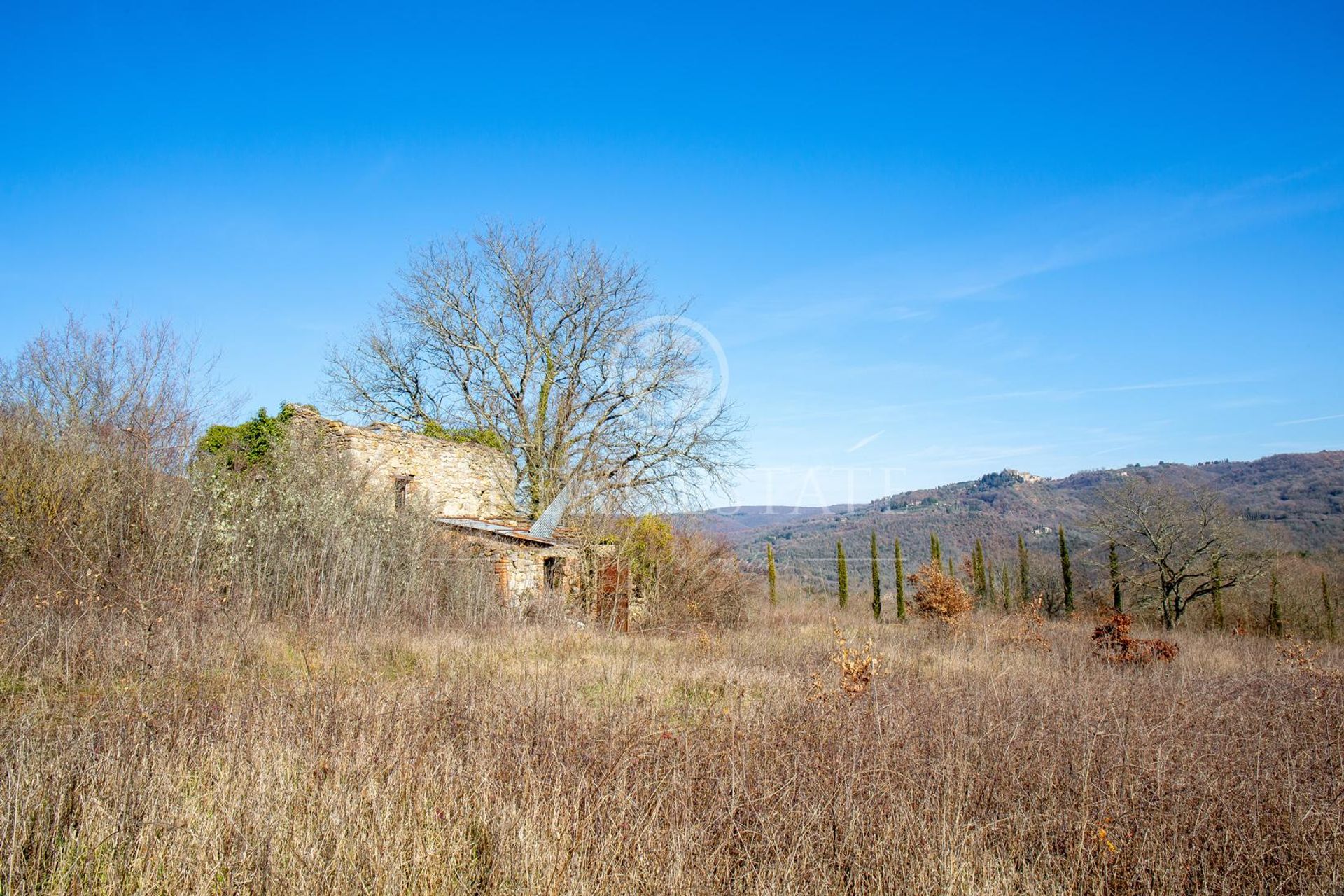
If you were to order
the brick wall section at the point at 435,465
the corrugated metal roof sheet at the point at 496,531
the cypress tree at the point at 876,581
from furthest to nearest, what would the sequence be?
the cypress tree at the point at 876,581
the brick wall section at the point at 435,465
the corrugated metal roof sheet at the point at 496,531

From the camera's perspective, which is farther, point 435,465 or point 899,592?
point 899,592

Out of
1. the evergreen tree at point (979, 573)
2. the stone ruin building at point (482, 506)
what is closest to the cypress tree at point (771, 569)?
the stone ruin building at point (482, 506)

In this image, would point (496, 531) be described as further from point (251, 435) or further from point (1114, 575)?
point (1114, 575)

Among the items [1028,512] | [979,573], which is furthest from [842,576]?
[1028,512]

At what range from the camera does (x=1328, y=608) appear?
2695 cm

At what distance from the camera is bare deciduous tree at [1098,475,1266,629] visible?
89.4 feet

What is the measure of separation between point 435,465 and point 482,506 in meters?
2.12

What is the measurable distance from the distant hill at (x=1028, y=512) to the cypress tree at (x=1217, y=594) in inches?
185

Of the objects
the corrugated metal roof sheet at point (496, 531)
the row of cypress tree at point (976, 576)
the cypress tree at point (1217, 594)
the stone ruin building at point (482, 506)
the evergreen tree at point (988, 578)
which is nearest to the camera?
the stone ruin building at point (482, 506)

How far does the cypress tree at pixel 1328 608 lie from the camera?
85.3 ft

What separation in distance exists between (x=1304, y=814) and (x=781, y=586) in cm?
3084

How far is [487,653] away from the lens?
288 inches

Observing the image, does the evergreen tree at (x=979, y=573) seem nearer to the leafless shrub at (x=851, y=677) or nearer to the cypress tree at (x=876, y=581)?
the cypress tree at (x=876, y=581)

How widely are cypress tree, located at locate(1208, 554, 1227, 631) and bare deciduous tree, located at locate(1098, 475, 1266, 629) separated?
0.14 ft
